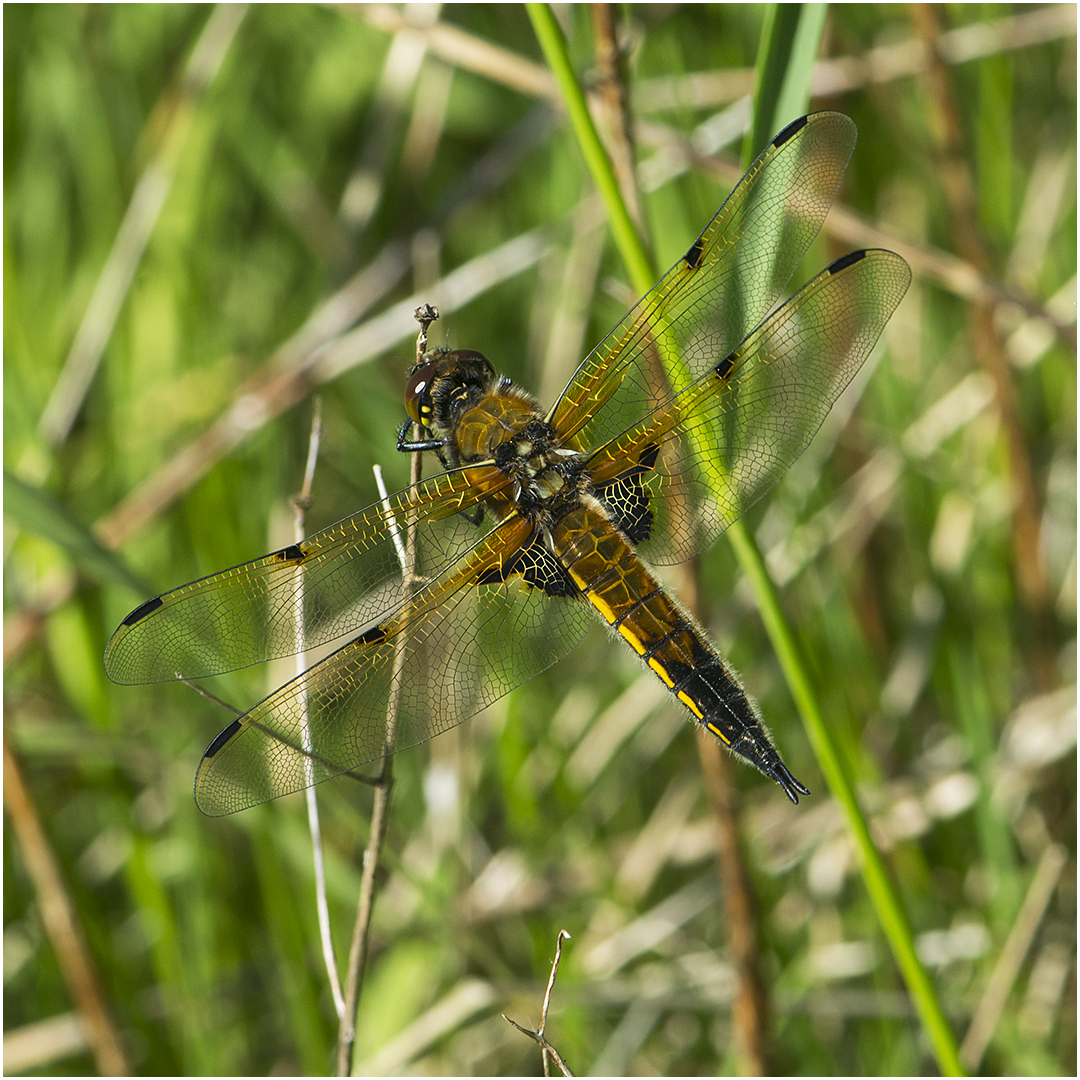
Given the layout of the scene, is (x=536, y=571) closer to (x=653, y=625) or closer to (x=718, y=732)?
(x=653, y=625)

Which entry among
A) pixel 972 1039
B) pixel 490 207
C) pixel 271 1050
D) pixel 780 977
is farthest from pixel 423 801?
pixel 490 207

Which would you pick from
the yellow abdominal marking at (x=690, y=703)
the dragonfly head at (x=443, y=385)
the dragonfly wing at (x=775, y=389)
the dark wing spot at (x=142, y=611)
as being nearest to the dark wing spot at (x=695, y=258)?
the dragonfly wing at (x=775, y=389)

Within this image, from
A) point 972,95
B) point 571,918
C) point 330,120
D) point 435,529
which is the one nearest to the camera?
point 435,529

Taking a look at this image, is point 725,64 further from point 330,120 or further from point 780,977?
point 780,977

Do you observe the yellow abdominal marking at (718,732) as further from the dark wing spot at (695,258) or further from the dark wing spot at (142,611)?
the dark wing spot at (142,611)

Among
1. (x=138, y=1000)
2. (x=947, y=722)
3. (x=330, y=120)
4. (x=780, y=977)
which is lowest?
(x=780, y=977)

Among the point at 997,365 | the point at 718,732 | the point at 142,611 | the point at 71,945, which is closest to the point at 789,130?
the point at 718,732

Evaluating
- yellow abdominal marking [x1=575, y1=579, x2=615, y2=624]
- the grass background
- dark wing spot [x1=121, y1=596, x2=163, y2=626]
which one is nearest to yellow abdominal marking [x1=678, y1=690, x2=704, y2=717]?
yellow abdominal marking [x1=575, y1=579, x2=615, y2=624]
